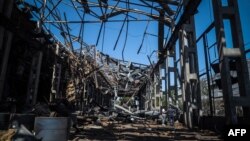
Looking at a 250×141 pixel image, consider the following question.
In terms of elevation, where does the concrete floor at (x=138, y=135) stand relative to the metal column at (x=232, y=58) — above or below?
below

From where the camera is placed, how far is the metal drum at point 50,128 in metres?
5.01

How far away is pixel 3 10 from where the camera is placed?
26.6ft

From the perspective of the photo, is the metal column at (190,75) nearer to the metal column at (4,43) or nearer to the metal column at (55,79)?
the metal column at (55,79)

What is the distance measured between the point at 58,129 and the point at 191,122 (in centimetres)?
805

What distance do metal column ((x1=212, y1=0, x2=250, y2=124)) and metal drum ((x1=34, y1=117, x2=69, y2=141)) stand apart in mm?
5191

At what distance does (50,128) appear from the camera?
16.7 feet

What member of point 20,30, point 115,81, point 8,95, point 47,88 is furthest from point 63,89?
point 115,81

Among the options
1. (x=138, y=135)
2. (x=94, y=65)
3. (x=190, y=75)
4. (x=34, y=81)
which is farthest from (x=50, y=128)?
(x=94, y=65)

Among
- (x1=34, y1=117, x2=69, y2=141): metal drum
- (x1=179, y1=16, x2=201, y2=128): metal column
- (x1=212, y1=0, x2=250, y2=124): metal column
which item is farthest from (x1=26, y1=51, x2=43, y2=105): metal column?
(x1=212, y1=0, x2=250, y2=124): metal column

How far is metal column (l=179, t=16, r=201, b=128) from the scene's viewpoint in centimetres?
1167

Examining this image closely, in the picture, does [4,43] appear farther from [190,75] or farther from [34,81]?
[190,75]

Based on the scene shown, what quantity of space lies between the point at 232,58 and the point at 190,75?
4399mm

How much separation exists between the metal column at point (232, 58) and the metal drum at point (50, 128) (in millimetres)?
5191

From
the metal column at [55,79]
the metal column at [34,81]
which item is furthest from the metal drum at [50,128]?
the metal column at [55,79]
